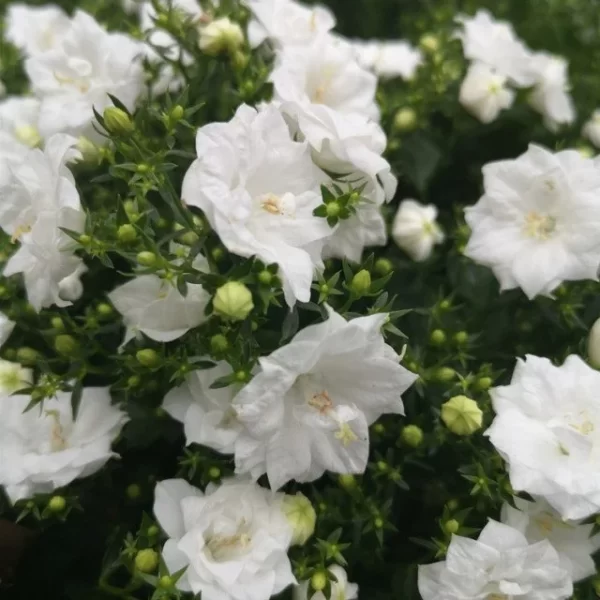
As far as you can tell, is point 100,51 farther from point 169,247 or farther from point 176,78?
point 169,247

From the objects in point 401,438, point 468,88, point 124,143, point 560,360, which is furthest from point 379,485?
point 468,88

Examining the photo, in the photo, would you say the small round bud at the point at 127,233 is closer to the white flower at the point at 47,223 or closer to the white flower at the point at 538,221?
the white flower at the point at 47,223

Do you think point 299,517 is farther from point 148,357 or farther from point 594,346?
point 594,346

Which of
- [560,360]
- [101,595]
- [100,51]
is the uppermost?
[100,51]

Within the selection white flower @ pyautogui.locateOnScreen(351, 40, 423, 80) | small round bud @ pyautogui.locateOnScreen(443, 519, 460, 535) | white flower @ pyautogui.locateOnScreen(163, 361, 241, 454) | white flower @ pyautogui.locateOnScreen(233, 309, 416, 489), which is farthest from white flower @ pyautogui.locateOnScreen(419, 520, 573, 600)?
white flower @ pyautogui.locateOnScreen(351, 40, 423, 80)

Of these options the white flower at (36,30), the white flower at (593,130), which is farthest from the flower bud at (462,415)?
the white flower at (36,30)
